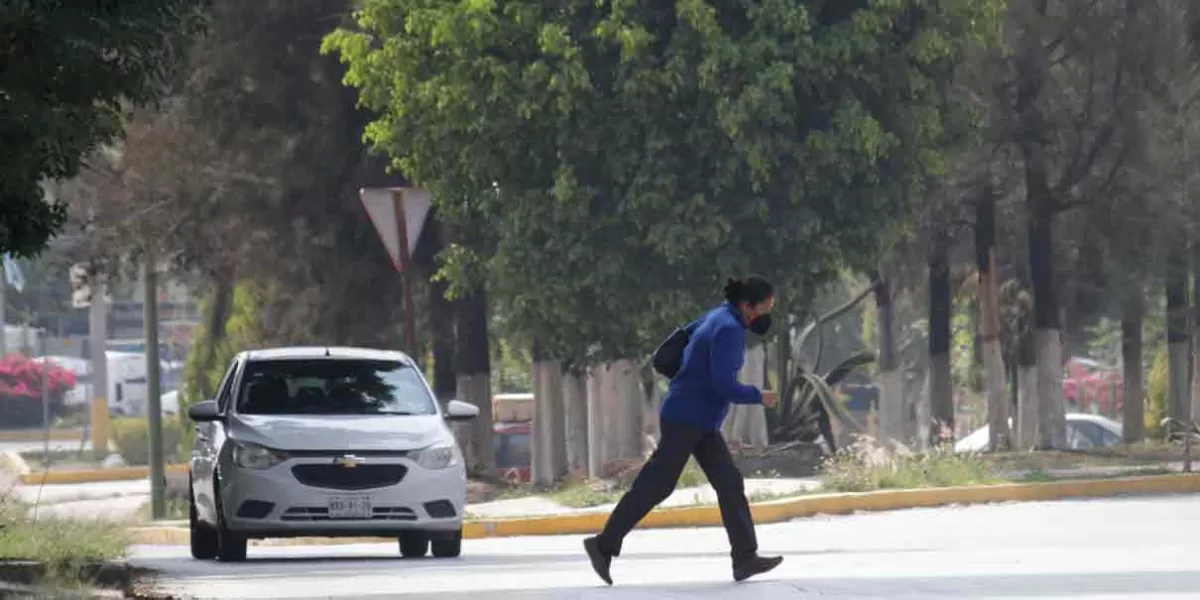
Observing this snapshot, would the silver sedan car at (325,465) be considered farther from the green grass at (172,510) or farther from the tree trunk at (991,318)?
the tree trunk at (991,318)

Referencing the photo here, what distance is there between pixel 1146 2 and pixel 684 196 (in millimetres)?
9589

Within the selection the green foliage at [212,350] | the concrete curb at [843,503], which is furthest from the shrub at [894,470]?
the green foliage at [212,350]

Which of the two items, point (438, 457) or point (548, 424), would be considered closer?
point (438, 457)

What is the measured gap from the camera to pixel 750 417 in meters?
42.3

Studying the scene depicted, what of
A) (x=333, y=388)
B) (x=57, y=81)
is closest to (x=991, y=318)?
(x=333, y=388)

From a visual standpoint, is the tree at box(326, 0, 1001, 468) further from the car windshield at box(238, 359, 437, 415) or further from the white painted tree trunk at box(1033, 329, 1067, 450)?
the car windshield at box(238, 359, 437, 415)

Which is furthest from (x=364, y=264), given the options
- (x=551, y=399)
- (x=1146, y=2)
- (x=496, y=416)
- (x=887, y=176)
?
(x=496, y=416)

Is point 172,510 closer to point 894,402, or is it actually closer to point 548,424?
point 548,424

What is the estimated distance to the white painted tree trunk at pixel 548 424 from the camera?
4262 centimetres

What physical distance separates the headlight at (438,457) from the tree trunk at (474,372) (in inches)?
769

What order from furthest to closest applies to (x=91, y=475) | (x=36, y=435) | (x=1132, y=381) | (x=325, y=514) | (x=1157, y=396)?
(x=36, y=435), (x=91, y=475), (x=1157, y=396), (x=1132, y=381), (x=325, y=514)

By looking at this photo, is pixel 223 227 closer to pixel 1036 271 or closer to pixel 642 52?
pixel 642 52

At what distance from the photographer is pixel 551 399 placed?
142 feet

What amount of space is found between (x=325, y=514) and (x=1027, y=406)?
2697 cm
